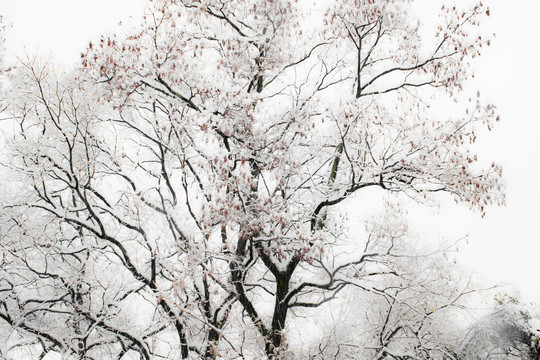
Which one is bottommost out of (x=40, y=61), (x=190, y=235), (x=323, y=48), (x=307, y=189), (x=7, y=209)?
(x=190, y=235)

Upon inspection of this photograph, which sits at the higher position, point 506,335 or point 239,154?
point 239,154

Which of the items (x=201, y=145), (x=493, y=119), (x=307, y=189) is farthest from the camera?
(x=307, y=189)

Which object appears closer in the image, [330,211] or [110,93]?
[110,93]

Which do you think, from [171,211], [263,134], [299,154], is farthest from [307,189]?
[171,211]

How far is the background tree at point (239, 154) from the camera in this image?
258 inches

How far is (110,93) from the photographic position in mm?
7020

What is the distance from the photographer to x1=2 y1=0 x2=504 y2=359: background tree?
6.55m

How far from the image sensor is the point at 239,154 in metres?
6.36

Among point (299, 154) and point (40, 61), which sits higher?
point (40, 61)

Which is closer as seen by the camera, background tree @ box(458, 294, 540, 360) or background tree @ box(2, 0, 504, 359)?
background tree @ box(2, 0, 504, 359)

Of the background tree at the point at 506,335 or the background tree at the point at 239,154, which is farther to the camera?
the background tree at the point at 506,335

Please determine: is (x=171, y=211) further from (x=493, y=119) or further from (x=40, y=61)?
(x=493, y=119)

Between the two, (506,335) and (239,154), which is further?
(506,335)

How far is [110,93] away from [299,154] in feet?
12.0
